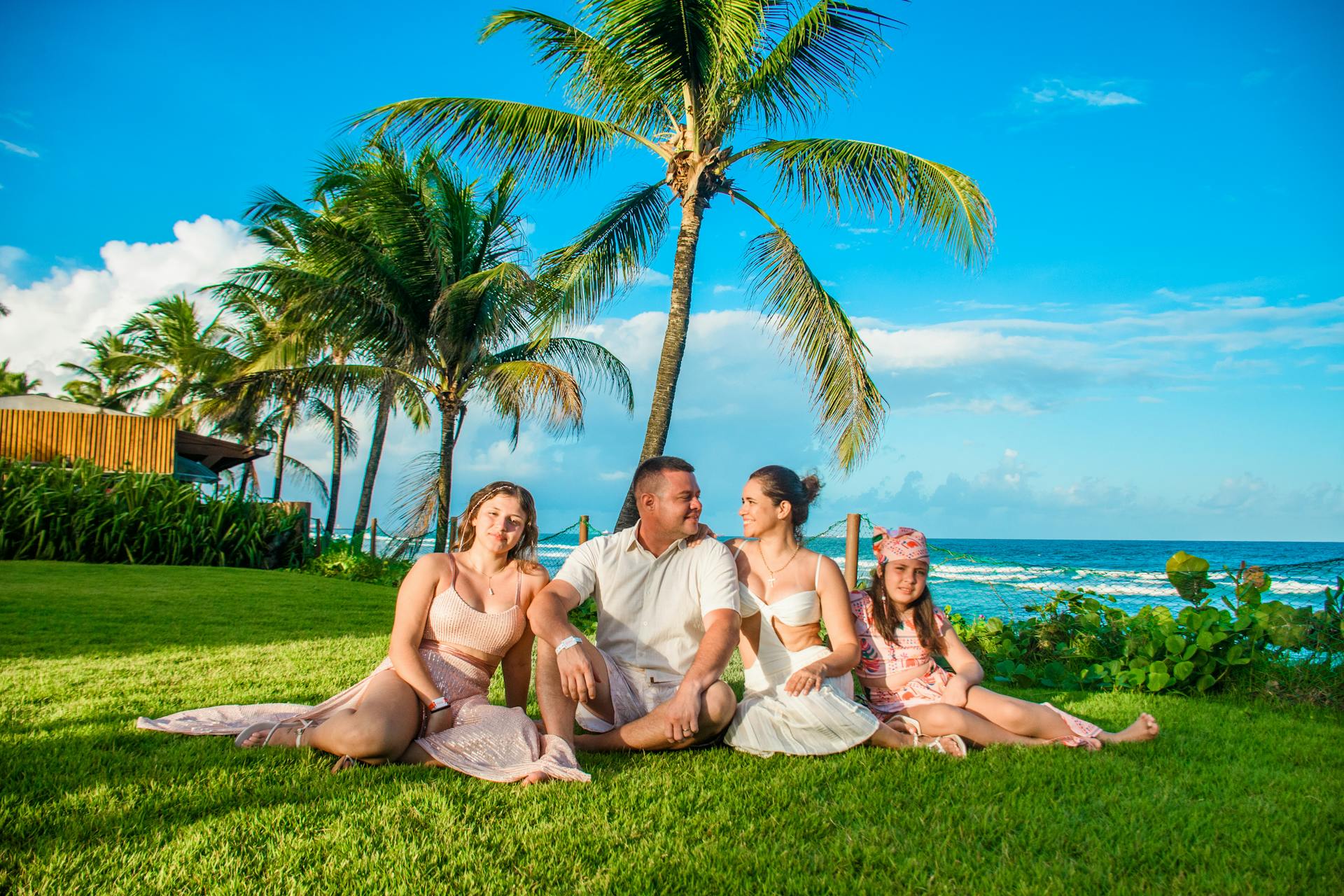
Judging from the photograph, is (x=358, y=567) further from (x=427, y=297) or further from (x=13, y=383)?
(x=13, y=383)

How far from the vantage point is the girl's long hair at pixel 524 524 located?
4055mm

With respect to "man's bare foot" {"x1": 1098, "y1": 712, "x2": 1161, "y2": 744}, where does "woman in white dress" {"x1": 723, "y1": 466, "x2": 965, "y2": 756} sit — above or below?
above

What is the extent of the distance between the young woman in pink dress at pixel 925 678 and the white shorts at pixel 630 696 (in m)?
1.02

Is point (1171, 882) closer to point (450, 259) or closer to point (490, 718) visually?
point (490, 718)

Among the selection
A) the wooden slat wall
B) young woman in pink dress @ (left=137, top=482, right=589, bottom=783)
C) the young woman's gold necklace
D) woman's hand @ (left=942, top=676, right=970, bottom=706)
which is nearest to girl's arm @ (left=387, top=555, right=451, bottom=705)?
young woman in pink dress @ (left=137, top=482, right=589, bottom=783)

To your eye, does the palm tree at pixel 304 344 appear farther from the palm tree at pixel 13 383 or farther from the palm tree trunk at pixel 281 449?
the palm tree at pixel 13 383

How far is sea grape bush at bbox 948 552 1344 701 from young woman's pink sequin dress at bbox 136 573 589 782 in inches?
165

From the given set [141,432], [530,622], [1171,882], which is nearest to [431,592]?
[530,622]

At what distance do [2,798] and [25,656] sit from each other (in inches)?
156

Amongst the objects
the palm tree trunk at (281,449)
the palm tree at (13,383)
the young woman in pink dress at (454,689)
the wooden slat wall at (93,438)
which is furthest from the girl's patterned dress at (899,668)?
the palm tree at (13,383)

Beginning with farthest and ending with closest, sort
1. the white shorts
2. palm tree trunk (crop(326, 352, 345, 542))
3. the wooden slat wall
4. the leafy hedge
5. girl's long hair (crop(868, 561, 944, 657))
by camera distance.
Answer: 1. palm tree trunk (crop(326, 352, 345, 542))
2. the wooden slat wall
3. the leafy hedge
4. girl's long hair (crop(868, 561, 944, 657))
5. the white shorts

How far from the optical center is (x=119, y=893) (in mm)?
2246

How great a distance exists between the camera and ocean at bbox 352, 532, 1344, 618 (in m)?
7.50

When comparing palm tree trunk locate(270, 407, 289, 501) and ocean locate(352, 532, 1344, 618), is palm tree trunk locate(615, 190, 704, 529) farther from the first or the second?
palm tree trunk locate(270, 407, 289, 501)
